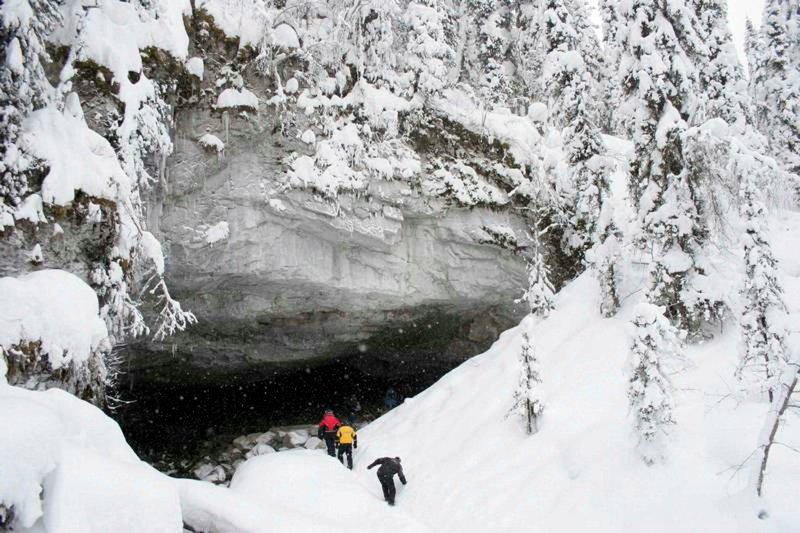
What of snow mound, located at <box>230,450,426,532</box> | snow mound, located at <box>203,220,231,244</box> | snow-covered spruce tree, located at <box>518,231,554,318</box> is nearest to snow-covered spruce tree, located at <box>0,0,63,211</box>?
snow mound, located at <box>203,220,231,244</box>

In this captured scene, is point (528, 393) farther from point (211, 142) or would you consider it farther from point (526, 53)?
point (526, 53)

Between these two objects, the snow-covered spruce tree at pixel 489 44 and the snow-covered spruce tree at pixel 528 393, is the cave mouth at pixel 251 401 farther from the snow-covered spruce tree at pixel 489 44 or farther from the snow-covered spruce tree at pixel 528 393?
the snow-covered spruce tree at pixel 489 44

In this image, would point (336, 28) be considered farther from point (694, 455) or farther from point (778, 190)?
point (694, 455)

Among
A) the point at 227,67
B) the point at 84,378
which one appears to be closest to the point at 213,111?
the point at 227,67

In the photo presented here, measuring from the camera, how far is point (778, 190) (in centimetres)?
990

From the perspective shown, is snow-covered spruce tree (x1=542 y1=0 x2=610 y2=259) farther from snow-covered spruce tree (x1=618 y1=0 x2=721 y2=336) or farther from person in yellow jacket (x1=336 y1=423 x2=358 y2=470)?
person in yellow jacket (x1=336 y1=423 x2=358 y2=470)

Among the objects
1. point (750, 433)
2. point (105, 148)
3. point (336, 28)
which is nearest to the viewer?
point (750, 433)

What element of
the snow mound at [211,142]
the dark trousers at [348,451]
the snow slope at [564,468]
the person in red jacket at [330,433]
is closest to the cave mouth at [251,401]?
the person in red jacket at [330,433]

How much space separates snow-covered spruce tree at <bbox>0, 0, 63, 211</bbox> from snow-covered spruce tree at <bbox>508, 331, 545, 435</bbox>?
9164 millimetres

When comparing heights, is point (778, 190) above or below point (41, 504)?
above

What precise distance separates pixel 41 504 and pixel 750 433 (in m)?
8.36

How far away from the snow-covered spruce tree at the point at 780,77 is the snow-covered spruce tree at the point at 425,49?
56.4ft

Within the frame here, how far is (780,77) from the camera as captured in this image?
2503 centimetres

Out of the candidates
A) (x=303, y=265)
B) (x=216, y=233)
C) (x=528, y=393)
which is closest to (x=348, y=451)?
(x=528, y=393)
